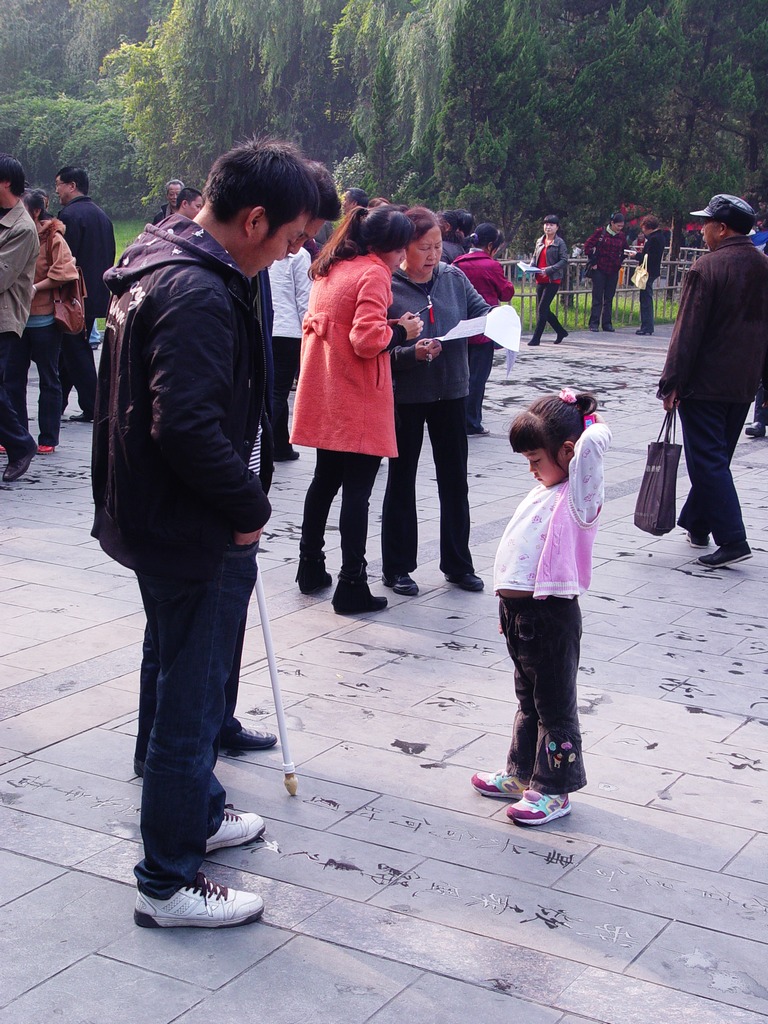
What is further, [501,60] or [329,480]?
[501,60]

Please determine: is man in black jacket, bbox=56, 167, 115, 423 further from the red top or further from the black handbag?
the red top

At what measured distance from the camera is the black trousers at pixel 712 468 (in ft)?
21.3

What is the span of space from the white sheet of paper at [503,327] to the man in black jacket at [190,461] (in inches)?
113

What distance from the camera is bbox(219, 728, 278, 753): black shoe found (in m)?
3.94

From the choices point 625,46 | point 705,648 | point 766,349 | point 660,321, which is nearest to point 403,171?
point 625,46

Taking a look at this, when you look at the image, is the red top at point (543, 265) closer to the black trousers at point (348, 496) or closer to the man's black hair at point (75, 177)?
the man's black hair at point (75, 177)

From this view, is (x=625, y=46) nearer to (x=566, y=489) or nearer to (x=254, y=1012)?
(x=566, y=489)

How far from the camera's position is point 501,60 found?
22.0m

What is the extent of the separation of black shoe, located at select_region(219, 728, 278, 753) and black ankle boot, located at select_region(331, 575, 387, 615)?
4.88 ft

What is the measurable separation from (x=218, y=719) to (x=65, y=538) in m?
3.83

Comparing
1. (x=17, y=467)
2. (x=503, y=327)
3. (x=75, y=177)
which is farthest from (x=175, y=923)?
(x=75, y=177)

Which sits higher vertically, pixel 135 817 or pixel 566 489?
pixel 566 489

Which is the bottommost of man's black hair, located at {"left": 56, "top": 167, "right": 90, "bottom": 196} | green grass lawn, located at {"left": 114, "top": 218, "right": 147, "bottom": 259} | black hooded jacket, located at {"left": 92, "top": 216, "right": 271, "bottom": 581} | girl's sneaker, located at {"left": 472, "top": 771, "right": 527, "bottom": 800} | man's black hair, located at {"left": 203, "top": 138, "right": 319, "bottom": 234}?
girl's sneaker, located at {"left": 472, "top": 771, "right": 527, "bottom": 800}

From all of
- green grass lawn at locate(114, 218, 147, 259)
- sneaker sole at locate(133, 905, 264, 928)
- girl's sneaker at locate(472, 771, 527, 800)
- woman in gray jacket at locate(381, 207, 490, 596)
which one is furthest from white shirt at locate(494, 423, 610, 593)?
green grass lawn at locate(114, 218, 147, 259)
